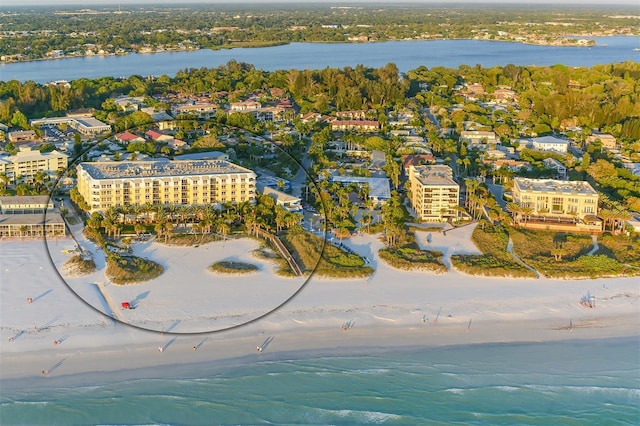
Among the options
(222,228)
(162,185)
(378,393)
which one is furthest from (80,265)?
(378,393)

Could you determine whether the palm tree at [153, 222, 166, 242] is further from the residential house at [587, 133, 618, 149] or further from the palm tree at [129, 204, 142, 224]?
the residential house at [587, 133, 618, 149]

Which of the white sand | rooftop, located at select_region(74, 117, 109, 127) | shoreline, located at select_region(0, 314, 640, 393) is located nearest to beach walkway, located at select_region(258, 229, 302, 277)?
the white sand

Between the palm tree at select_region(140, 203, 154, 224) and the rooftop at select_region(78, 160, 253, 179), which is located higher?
the rooftop at select_region(78, 160, 253, 179)

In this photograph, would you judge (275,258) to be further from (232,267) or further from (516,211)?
(516,211)

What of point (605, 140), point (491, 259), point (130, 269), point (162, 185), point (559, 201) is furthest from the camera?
point (605, 140)

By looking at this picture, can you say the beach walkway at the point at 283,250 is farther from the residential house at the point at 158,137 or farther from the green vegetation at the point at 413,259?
the residential house at the point at 158,137
